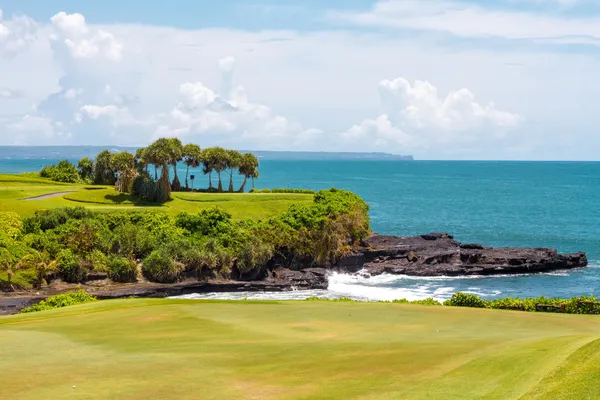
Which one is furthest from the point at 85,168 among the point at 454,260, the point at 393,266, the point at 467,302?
the point at 467,302

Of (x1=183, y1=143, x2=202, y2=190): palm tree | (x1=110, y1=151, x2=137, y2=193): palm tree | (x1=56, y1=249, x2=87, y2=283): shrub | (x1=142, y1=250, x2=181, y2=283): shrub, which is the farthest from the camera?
(x1=183, y1=143, x2=202, y2=190): palm tree

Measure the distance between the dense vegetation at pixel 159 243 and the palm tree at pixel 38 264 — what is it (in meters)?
0.07

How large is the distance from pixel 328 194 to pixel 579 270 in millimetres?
28612

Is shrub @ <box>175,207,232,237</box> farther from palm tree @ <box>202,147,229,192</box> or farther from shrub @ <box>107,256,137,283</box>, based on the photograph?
palm tree @ <box>202,147,229,192</box>

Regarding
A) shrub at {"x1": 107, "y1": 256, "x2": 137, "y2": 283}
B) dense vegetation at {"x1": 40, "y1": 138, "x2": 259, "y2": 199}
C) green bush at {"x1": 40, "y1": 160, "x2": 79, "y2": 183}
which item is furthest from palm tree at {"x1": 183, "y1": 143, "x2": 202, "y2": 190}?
shrub at {"x1": 107, "y1": 256, "x2": 137, "y2": 283}

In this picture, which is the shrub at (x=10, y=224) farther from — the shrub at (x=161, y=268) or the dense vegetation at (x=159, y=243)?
the shrub at (x=161, y=268)

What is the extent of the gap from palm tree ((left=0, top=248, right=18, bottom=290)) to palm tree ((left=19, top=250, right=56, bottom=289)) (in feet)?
2.74

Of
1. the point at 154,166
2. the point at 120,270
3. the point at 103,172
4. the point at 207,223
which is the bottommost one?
the point at 120,270

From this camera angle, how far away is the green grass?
1767 centimetres

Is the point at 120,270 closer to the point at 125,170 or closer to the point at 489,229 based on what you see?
the point at 125,170

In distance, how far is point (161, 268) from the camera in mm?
58688

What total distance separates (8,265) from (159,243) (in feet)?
43.8

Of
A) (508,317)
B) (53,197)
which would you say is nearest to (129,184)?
(53,197)

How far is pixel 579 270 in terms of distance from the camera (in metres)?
74.0
